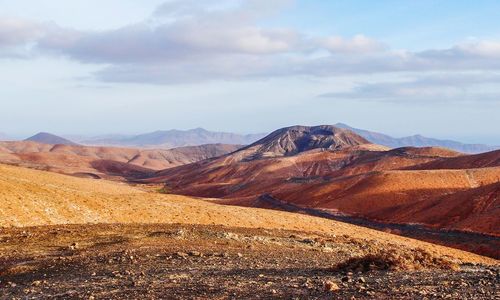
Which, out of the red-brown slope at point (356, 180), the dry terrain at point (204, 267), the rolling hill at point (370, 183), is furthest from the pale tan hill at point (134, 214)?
the red-brown slope at point (356, 180)

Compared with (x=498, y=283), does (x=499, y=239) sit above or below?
below

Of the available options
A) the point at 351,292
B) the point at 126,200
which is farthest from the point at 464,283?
the point at 126,200

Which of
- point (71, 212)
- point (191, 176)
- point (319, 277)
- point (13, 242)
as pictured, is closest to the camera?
point (319, 277)

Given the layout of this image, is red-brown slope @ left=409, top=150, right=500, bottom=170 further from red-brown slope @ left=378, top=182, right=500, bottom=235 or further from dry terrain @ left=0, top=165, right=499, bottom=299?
dry terrain @ left=0, top=165, right=499, bottom=299

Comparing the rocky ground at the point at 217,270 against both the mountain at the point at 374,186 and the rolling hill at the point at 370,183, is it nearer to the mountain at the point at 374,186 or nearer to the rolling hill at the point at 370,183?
the mountain at the point at 374,186

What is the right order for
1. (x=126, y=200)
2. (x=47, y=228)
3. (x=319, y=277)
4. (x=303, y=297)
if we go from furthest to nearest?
(x=126, y=200)
(x=47, y=228)
(x=319, y=277)
(x=303, y=297)

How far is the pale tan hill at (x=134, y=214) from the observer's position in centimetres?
2869

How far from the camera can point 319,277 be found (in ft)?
40.9

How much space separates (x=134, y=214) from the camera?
3309 centimetres

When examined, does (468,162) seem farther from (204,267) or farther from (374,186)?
(204,267)

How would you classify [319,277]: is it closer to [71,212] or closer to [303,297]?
[303,297]

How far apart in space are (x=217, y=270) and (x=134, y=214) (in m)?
20.2

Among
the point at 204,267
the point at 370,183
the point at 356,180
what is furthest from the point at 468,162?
the point at 204,267

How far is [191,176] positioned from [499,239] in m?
122
